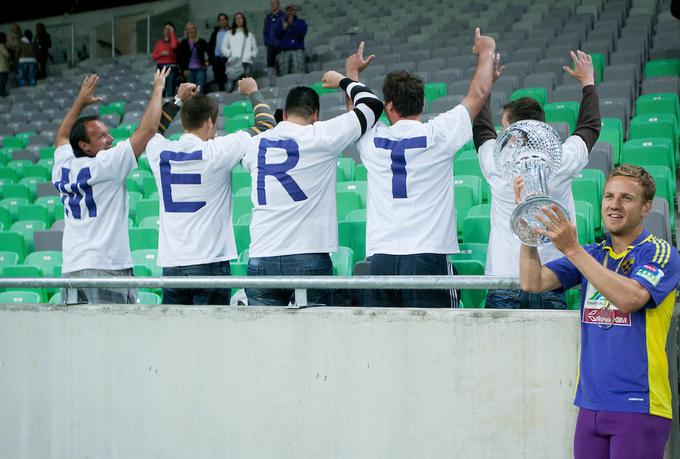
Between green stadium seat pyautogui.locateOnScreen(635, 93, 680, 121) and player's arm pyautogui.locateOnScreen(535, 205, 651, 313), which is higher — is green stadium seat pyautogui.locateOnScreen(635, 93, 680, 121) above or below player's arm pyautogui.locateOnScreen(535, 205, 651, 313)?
above

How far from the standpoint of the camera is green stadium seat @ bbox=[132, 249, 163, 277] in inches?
231

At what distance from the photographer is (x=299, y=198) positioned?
428 cm

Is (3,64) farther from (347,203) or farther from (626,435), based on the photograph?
(626,435)

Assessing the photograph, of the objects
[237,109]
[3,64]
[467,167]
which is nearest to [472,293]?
[467,167]

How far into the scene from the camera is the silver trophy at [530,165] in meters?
2.67

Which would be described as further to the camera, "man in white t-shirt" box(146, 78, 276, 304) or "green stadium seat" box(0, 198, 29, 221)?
"green stadium seat" box(0, 198, 29, 221)

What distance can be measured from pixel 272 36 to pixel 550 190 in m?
9.90

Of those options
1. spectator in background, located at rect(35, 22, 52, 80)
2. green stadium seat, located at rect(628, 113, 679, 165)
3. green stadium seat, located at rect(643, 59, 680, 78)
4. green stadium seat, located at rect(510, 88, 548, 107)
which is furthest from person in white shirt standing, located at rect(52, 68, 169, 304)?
spectator in background, located at rect(35, 22, 52, 80)

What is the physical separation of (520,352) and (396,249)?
935mm

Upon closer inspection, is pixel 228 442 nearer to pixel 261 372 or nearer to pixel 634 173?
pixel 261 372

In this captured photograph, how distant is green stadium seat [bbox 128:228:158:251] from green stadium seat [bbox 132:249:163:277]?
338mm

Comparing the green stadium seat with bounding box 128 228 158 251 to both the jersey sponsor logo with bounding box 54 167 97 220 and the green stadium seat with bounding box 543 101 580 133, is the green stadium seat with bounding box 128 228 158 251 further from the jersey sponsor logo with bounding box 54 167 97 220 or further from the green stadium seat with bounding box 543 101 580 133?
the green stadium seat with bounding box 543 101 580 133

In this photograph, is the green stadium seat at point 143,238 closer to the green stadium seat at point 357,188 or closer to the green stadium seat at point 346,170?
the green stadium seat at point 357,188

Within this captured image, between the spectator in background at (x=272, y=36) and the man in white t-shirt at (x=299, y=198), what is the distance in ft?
29.5
